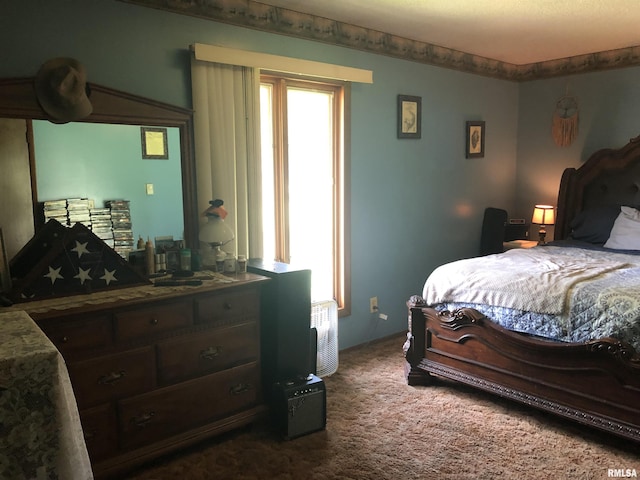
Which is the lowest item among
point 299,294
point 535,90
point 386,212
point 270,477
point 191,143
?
point 270,477

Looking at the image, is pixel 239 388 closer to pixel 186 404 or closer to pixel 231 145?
pixel 186 404

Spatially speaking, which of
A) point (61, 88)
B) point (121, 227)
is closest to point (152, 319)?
point (121, 227)

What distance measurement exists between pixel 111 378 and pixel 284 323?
898 millimetres

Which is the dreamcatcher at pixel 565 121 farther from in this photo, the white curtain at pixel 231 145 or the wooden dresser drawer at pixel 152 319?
the wooden dresser drawer at pixel 152 319

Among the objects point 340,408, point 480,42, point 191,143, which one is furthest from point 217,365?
point 480,42

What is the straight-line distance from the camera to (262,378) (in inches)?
110

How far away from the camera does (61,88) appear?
7.68 ft

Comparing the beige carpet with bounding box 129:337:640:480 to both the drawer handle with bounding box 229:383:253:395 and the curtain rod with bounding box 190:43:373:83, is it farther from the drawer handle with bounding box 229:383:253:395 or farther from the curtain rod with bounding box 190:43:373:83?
the curtain rod with bounding box 190:43:373:83

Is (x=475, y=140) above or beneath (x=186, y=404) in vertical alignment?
above

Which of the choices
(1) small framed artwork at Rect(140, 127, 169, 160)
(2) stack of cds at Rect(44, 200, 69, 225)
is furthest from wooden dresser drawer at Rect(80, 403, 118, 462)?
(1) small framed artwork at Rect(140, 127, 169, 160)

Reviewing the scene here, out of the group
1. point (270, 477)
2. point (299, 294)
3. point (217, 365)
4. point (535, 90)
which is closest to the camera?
point (270, 477)

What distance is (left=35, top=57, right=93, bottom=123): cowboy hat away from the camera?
234 cm

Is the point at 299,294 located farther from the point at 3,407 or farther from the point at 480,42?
the point at 480,42

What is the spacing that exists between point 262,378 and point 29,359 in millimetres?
1595
